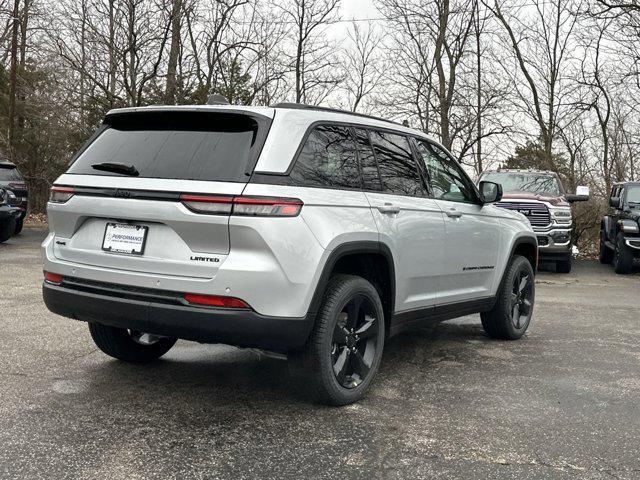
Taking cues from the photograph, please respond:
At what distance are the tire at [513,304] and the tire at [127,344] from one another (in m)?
2.85

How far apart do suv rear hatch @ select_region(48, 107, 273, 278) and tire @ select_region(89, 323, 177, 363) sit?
0.81 metres

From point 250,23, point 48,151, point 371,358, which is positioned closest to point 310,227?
point 371,358

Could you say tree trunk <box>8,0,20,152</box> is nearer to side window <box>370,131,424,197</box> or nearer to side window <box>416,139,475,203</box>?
side window <box>416,139,475,203</box>

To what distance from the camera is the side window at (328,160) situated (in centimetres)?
369

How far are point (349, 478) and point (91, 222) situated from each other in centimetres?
205

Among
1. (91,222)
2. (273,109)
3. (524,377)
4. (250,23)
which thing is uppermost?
(250,23)

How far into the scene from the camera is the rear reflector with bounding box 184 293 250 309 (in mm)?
3375

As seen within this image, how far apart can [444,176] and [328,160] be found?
1.59 m

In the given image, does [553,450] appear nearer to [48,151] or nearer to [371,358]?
[371,358]

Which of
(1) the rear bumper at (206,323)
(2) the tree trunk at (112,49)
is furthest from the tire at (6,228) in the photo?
(1) the rear bumper at (206,323)

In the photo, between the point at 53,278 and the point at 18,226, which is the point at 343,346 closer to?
the point at 53,278

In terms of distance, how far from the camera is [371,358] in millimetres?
4145

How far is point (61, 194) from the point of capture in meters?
3.92

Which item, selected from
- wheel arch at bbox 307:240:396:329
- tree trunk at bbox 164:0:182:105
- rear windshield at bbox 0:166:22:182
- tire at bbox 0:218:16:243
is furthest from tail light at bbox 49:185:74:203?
tree trunk at bbox 164:0:182:105
